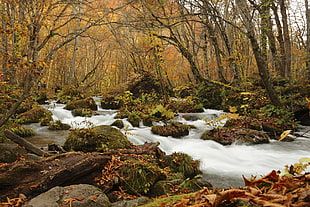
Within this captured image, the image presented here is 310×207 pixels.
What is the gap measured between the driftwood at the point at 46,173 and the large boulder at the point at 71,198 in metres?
0.65

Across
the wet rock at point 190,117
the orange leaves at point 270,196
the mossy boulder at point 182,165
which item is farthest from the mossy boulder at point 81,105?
the orange leaves at point 270,196

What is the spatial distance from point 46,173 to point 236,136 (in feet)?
23.0

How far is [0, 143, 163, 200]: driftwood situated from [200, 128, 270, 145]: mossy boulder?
5533mm

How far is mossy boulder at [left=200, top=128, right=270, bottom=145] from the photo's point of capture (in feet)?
25.3

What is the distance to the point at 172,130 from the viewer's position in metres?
8.76

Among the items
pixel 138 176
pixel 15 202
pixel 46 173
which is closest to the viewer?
pixel 15 202

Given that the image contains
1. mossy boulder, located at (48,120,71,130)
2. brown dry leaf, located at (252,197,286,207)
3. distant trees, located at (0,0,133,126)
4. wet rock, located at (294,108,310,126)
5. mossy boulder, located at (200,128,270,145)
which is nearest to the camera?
brown dry leaf, located at (252,197,286,207)

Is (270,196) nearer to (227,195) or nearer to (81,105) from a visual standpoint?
(227,195)

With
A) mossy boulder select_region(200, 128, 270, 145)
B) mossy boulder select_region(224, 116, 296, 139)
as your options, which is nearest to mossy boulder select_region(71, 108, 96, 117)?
mossy boulder select_region(200, 128, 270, 145)

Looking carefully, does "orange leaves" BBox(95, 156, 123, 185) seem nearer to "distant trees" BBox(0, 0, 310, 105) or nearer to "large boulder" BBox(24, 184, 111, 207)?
"large boulder" BBox(24, 184, 111, 207)

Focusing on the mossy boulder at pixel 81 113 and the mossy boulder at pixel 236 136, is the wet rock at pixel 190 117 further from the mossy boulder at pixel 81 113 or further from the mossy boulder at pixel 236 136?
the mossy boulder at pixel 81 113

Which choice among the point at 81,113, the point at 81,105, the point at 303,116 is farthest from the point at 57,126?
the point at 303,116

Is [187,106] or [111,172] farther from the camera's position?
[187,106]

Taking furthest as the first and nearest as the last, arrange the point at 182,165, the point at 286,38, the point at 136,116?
the point at 286,38
the point at 136,116
the point at 182,165
